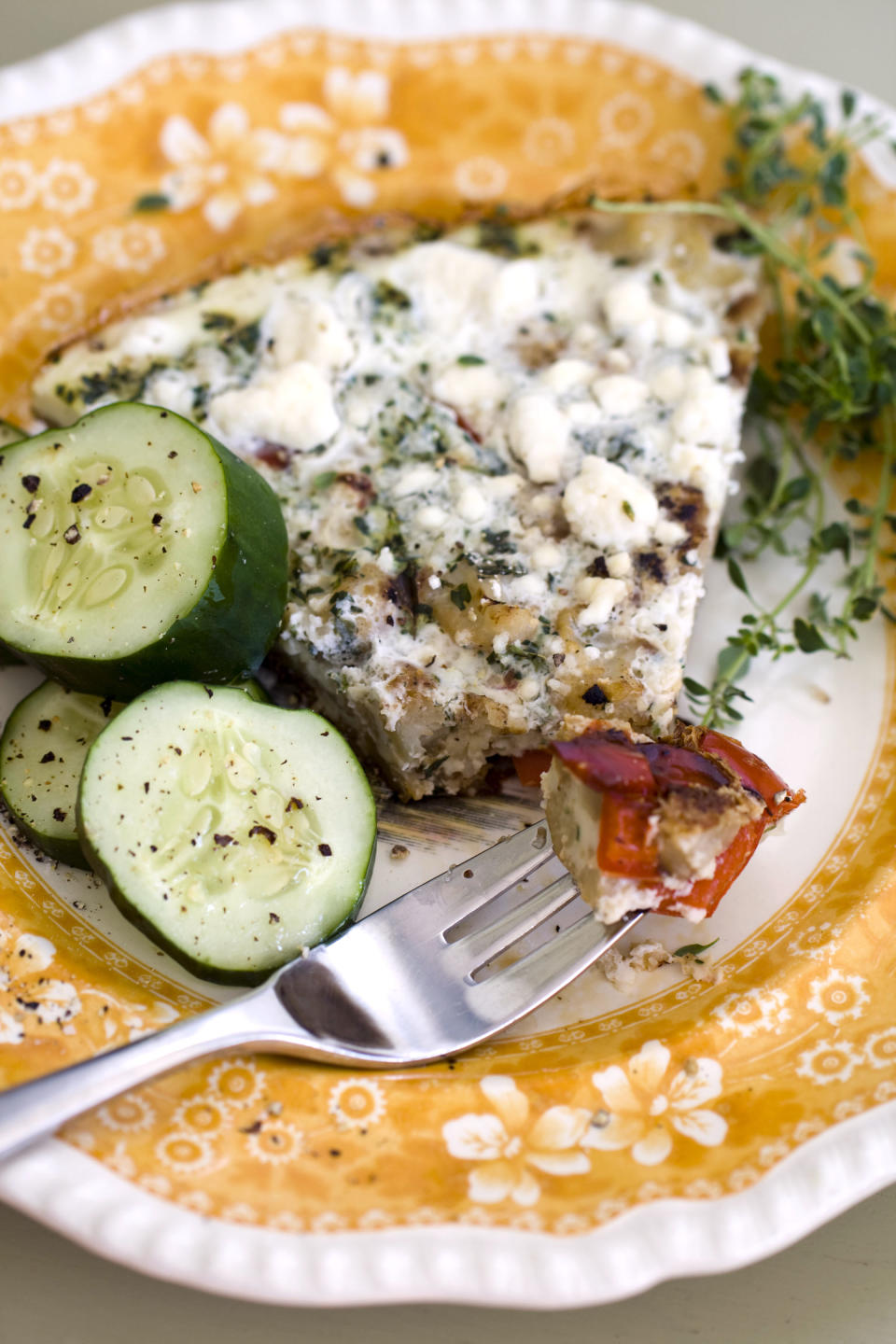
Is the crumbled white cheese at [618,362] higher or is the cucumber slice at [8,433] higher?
the crumbled white cheese at [618,362]

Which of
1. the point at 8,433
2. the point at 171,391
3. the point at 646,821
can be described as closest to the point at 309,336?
the point at 171,391

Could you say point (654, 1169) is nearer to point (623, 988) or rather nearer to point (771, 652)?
point (623, 988)

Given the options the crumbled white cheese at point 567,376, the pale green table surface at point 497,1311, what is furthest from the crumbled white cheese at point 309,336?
the pale green table surface at point 497,1311

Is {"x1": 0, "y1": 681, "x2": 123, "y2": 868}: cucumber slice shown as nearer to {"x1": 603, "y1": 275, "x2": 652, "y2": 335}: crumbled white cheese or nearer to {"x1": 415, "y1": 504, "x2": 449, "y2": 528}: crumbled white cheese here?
{"x1": 415, "y1": 504, "x2": 449, "y2": 528}: crumbled white cheese

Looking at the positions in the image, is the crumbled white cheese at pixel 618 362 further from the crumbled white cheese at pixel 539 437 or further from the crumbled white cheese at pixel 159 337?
the crumbled white cheese at pixel 159 337

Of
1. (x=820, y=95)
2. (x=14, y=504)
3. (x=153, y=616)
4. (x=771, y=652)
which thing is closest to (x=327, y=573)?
(x=153, y=616)
